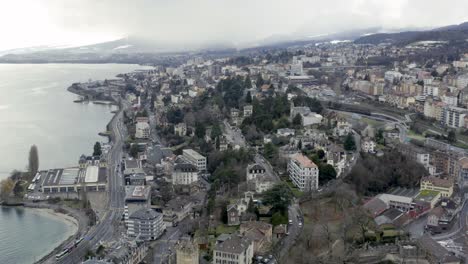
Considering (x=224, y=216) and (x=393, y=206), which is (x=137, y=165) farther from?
(x=393, y=206)

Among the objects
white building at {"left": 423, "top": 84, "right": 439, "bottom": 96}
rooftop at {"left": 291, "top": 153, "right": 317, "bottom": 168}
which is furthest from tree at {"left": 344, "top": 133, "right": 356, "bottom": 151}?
white building at {"left": 423, "top": 84, "right": 439, "bottom": 96}

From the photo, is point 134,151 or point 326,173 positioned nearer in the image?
point 326,173

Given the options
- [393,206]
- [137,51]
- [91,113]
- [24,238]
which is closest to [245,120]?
[393,206]

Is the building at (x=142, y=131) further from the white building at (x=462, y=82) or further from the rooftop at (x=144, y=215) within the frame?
the white building at (x=462, y=82)

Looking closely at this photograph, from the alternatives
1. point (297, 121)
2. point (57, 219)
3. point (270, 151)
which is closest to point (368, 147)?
point (270, 151)

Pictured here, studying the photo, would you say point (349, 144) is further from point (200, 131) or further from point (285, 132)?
point (200, 131)

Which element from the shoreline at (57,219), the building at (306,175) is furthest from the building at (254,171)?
the shoreline at (57,219)

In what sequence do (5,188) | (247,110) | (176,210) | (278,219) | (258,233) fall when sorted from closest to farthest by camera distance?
(258,233) < (278,219) < (176,210) < (5,188) < (247,110)

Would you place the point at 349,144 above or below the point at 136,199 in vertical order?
above
